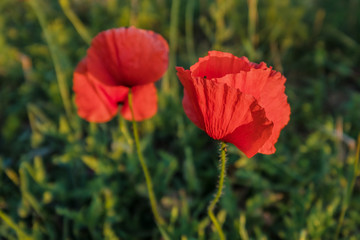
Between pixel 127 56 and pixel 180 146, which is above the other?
pixel 127 56

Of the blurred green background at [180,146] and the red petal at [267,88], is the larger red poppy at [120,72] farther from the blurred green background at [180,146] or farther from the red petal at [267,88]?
the red petal at [267,88]

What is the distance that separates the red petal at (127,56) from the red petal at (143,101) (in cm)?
8

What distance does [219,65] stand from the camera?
2.41 feet

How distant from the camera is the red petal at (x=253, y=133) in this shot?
2.32 feet

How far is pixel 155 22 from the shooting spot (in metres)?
2.58

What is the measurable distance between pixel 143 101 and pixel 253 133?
45 centimetres

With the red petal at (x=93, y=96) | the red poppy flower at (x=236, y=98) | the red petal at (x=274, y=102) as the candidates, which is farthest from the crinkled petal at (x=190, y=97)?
the red petal at (x=93, y=96)

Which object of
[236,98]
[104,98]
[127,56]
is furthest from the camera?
[104,98]

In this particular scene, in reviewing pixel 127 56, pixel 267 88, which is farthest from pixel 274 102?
pixel 127 56

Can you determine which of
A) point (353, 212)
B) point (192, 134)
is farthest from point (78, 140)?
point (353, 212)

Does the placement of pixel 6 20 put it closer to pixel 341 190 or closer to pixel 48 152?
pixel 48 152

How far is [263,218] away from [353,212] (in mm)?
358

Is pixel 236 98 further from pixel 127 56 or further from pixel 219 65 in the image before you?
pixel 127 56

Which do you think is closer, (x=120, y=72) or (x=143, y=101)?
(x=120, y=72)
